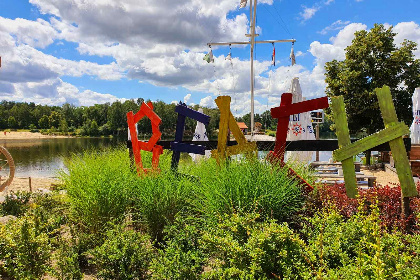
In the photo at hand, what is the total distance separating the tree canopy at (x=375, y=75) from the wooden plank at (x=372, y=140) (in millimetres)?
13374

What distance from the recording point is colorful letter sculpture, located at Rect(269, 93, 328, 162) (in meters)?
3.74

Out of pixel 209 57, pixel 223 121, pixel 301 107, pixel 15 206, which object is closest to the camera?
pixel 301 107

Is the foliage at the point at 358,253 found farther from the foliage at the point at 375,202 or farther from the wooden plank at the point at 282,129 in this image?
the wooden plank at the point at 282,129

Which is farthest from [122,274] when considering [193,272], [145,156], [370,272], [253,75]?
[253,75]

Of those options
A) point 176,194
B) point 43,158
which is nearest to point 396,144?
point 176,194

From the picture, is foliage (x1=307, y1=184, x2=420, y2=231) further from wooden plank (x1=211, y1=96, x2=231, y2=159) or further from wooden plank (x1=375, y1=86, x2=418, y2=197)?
wooden plank (x1=211, y1=96, x2=231, y2=159)

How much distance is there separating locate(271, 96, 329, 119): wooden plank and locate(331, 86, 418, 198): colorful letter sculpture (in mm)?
476

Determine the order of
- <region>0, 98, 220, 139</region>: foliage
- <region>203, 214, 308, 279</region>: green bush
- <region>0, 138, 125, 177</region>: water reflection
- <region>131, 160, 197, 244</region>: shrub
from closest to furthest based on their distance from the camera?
<region>203, 214, 308, 279</region>: green bush < <region>131, 160, 197, 244</region>: shrub < <region>0, 138, 125, 177</region>: water reflection < <region>0, 98, 220, 139</region>: foliage

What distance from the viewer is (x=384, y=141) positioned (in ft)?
10.2

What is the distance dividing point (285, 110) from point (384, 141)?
122cm

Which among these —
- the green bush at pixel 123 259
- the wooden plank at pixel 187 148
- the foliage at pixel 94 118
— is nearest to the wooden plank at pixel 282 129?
the wooden plank at pixel 187 148

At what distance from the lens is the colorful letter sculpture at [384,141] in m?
3.06

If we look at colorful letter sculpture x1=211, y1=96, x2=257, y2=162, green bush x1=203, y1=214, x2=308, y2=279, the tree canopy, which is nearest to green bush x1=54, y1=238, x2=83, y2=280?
green bush x1=203, y1=214, x2=308, y2=279

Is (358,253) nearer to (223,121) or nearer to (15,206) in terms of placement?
(223,121)
